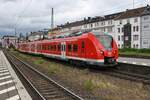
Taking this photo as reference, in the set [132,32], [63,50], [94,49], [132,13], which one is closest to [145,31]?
[132,32]

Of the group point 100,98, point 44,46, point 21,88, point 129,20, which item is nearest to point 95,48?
point 21,88

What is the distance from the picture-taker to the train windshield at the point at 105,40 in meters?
22.0

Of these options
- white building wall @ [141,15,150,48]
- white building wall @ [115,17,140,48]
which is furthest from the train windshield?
white building wall @ [115,17,140,48]

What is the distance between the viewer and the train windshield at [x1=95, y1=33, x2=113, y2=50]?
21969mm

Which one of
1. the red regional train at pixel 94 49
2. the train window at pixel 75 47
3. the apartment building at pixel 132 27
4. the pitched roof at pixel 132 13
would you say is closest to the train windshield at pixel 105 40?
the red regional train at pixel 94 49

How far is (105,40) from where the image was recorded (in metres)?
22.4

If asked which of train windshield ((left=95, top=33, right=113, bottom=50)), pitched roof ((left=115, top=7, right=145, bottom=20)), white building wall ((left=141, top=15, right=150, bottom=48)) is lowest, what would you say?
train windshield ((left=95, top=33, right=113, bottom=50))

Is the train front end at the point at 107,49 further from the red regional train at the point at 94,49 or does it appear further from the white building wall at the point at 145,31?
the white building wall at the point at 145,31

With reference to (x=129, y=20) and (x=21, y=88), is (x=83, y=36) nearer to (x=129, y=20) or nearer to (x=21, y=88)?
(x=21, y=88)

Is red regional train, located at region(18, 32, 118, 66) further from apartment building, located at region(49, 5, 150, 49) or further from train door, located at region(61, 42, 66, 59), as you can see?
apartment building, located at region(49, 5, 150, 49)

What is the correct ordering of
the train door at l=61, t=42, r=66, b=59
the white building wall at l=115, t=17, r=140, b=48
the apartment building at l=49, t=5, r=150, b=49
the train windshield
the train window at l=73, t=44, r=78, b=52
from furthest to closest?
1. the white building wall at l=115, t=17, r=140, b=48
2. the apartment building at l=49, t=5, r=150, b=49
3. the train door at l=61, t=42, r=66, b=59
4. the train window at l=73, t=44, r=78, b=52
5. the train windshield

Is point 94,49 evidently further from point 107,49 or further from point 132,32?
point 132,32

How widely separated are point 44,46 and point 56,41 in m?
8.45

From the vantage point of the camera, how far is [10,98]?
39.5 feet
